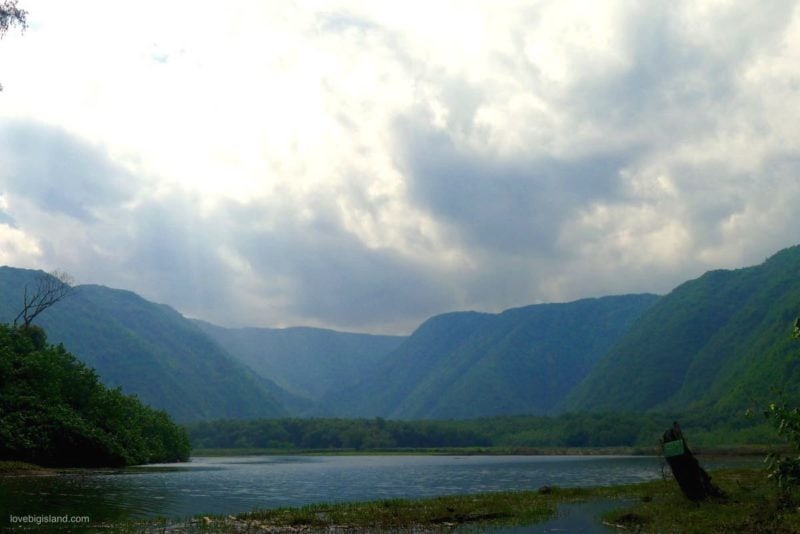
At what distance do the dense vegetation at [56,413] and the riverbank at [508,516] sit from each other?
67.1m

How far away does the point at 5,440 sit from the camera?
96000 millimetres

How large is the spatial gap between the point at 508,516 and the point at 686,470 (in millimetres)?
13660

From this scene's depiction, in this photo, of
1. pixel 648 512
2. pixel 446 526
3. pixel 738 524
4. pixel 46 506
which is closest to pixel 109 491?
pixel 46 506

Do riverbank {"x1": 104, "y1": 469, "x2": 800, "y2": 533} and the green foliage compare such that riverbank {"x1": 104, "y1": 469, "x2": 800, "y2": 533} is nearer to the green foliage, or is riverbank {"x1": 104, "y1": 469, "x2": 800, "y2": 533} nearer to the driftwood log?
the driftwood log

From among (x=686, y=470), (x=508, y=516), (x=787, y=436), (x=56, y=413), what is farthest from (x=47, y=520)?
(x=56, y=413)

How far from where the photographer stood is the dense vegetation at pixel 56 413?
335ft

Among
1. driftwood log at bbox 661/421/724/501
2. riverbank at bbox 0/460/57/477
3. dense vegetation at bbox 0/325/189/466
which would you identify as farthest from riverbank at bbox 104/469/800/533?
dense vegetation at bbox 0/325/189/466

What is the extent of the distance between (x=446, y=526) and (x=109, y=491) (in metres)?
42.0

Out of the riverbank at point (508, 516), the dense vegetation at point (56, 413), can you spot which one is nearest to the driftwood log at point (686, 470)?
the riverbank at point (508, 516)

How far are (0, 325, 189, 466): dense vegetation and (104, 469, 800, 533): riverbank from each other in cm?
6710

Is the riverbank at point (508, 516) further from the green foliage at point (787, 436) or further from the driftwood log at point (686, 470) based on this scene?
the green foliage at point (787, 436)

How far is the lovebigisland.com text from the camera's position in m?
41.7

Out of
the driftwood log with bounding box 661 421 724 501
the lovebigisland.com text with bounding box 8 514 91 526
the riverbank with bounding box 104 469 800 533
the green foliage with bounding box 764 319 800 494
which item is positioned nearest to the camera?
the green foliage with bounding box 764 319 800 494

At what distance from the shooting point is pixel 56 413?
109 metres
